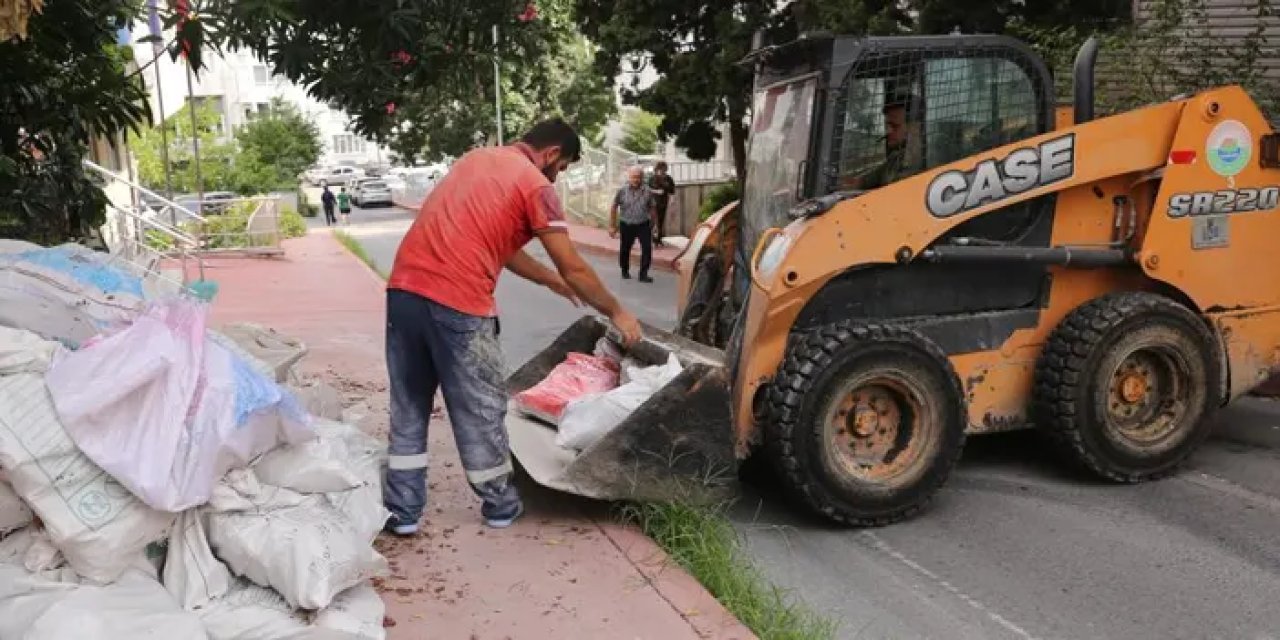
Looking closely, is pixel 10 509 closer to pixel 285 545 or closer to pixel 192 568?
pixel 192 568

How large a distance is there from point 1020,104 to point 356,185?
48796 mm

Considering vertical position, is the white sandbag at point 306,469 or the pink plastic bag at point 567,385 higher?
the white sandbag at point 306,469

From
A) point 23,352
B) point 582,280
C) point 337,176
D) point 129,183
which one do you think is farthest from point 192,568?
point 337,176

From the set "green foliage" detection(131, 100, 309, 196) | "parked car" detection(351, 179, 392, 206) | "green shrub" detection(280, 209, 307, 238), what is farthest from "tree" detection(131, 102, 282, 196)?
"parked car" detection(351, 179, 392, 206)

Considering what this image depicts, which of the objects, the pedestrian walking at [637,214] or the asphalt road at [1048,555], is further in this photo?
the pedestrian walking at [637,214]

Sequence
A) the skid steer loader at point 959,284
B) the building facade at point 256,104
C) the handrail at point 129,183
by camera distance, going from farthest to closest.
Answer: the building facade at point 256,104 → the handrail at point 129,183 → the skid steer loader at point 959,284

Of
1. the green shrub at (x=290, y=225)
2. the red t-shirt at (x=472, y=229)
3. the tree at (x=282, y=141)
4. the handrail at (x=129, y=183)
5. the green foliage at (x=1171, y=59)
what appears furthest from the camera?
the tree at (x=282, y=141)

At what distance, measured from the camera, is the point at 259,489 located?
11.6 feet

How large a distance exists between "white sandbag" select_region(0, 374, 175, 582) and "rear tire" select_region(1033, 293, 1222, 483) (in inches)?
157

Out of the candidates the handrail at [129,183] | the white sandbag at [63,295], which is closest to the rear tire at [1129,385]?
the white sandbag at [63,295]

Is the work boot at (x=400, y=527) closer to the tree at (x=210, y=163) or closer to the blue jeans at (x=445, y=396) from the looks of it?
the blue jeans at (x=445, y=396)

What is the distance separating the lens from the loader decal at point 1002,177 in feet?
16.2

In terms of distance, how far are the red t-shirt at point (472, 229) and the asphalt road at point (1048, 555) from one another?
5.70 feet

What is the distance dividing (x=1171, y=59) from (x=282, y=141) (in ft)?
145
